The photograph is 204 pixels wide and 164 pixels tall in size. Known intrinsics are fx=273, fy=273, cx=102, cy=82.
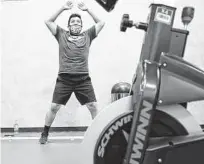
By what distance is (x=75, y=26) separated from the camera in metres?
3.35

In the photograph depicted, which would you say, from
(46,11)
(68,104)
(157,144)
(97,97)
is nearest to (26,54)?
(46,11)

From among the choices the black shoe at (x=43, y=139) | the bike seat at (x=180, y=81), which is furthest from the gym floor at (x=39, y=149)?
the bike seat at (x=180, y=81)

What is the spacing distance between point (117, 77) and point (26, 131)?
1.33 meters

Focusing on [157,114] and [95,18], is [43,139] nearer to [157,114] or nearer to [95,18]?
[95,18]

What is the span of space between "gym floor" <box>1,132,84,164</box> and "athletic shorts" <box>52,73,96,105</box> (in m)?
0.43

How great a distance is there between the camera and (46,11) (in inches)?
135

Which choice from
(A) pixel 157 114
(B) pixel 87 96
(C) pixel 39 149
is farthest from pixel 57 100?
(A) pixel 157 114


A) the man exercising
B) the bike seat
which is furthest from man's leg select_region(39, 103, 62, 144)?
the bike seat

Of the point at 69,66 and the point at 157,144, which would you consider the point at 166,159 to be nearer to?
the point at 157,144

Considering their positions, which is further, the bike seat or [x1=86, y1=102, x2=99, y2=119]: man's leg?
[x1=86, y1=102, x2=99, y2=119]: man's leg

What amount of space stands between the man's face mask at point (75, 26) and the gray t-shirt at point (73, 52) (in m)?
0.06

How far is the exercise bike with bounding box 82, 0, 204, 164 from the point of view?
1008 millimetres

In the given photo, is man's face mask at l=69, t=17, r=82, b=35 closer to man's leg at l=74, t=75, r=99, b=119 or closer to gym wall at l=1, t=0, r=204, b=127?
gym wall at l=1, t=0, r=204, b=127

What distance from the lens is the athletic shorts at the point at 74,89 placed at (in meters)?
3.17
